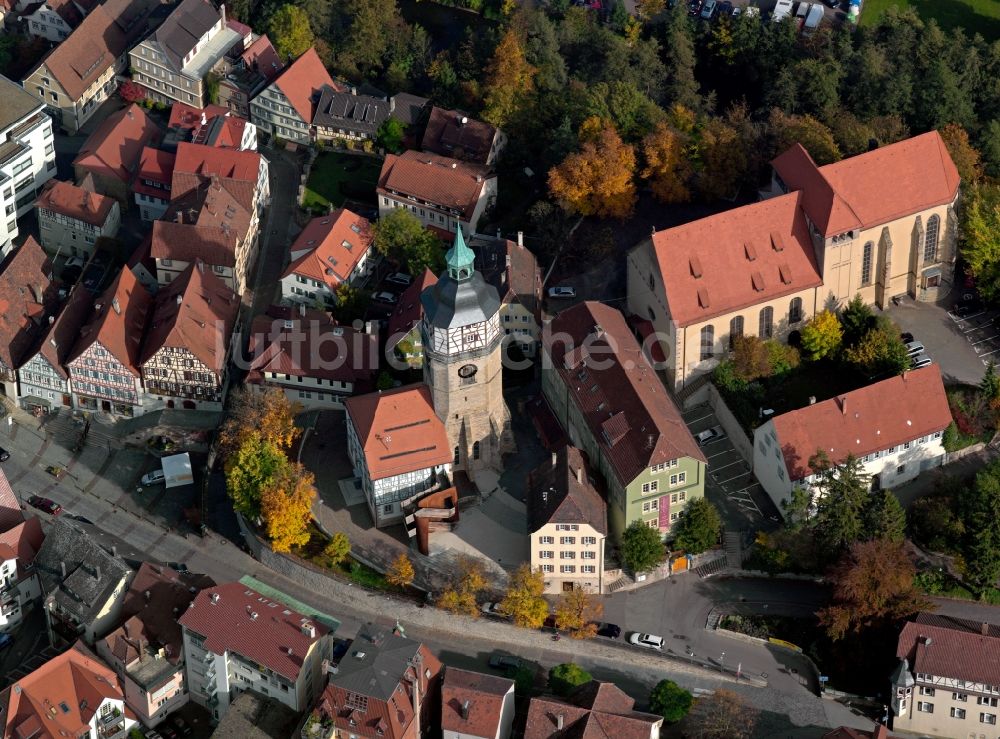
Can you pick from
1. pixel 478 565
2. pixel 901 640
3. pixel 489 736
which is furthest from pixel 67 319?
pixel 901 640

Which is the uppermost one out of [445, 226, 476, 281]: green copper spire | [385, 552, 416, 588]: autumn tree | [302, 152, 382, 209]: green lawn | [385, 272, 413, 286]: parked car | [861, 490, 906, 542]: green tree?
[445, 226, 476, 281]: green copper spire

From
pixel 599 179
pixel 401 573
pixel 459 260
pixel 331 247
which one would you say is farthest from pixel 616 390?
pixel 331 247

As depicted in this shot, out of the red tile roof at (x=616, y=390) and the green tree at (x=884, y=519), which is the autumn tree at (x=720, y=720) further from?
the red tile roof at (x=616, y=390)

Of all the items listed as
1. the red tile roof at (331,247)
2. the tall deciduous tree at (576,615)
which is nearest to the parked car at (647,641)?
the tall deciduous tree at (576,615)

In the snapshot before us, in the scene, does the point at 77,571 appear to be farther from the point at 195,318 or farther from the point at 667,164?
the point at 667,164

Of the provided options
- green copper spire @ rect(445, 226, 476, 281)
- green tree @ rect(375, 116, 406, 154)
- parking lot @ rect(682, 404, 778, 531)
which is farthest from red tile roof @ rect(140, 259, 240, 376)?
parking lot @ rect(682, 404, 778, 531)

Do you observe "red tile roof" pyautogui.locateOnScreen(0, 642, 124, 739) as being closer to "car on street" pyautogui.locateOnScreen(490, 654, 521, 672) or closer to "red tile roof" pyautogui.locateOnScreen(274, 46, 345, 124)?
"car on street" pyautogui.locateOnScreen(490, 654, 521, 672)

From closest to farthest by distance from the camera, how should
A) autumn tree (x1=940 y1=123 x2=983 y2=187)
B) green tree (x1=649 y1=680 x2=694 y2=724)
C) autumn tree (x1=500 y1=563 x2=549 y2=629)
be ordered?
green tree (x1=649 y1=680 x2=694 y2=724) → autumn tree (x1=500 y1=563 x2=549 y2=629) → autumn tree (x1=940 y1=123 x2=983 y2=187)
